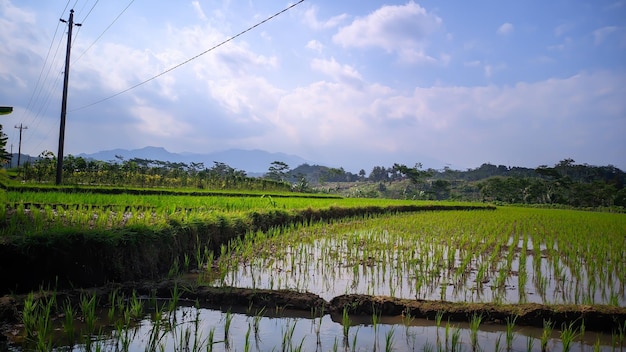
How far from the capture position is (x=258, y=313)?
378 cm

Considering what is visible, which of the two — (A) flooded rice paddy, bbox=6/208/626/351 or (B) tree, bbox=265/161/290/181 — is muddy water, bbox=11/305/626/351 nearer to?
(A) flooded rice paddy, bbox=6/208/626/351

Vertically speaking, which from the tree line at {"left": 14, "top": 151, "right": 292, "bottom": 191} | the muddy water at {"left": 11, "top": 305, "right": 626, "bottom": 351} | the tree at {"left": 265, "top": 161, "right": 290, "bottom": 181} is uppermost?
the tree at {"left": 265, "top": 161, "right": 290, "bottom": 181}

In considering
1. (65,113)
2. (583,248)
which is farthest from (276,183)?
(583,248)

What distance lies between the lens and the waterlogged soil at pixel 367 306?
147 inches

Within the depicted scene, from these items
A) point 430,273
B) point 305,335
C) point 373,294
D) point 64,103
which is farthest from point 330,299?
point 64,103

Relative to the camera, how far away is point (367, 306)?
12.9 ft

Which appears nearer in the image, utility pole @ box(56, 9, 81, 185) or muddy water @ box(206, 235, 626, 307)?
muddy water @ box(206, 235, 626, 307)

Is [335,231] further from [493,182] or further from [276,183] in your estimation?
[493,182]

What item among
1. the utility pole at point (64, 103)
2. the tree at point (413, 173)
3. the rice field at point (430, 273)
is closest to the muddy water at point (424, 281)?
the rice field at point (430, 273)

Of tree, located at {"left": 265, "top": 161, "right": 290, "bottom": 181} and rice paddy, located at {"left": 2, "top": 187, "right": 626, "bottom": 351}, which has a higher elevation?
tree, located at {"left": 265, "top": 161, "right": 290, "bottom": 181}

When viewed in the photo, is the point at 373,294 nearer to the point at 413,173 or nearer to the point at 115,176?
the point at 115,176

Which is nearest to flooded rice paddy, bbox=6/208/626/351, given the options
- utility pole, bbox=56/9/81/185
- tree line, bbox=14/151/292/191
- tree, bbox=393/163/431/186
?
utility pole, bbox=56/9/81/185

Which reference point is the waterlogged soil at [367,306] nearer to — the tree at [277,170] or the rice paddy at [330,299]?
the rice paddy at [330,299]

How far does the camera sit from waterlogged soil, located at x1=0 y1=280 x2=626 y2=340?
3736 millimetres
